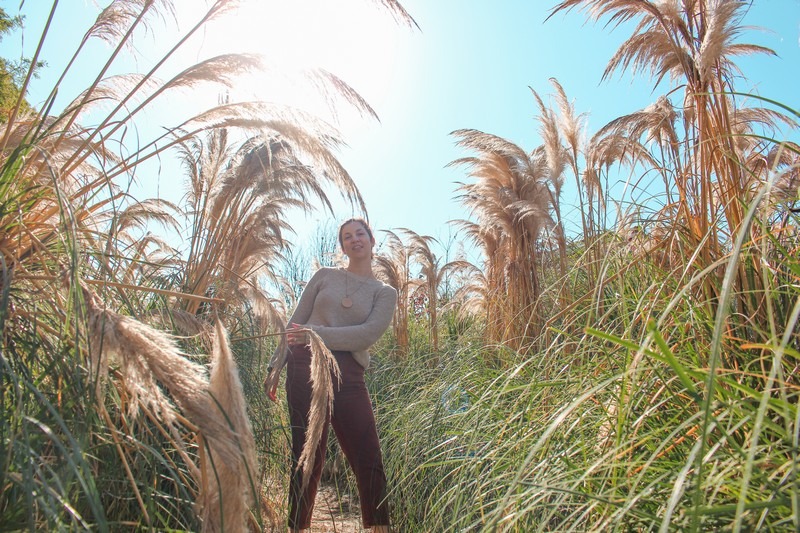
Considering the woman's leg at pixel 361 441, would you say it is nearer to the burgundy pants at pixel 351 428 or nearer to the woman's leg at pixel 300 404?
the burgundy pants at pixel 351 428

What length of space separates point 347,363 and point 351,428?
387mm

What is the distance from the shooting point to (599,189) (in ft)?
14.1

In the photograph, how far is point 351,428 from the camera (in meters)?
3.58

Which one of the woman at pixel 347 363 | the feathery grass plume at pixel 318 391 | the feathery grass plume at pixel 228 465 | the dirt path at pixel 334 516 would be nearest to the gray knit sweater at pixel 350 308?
the woman at pixel 347 363

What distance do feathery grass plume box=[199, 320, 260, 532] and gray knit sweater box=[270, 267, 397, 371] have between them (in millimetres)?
2358

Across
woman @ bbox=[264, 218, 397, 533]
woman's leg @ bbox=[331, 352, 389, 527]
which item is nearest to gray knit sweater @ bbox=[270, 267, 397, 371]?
woman @ bbox=[264, 218, 397, 533]

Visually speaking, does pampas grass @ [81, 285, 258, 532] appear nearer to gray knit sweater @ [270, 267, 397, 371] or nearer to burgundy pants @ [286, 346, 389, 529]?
burgundy pants @ [286, 346, 389, 529]

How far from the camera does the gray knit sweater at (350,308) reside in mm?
3684

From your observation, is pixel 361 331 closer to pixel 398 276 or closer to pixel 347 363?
pixel 347 363

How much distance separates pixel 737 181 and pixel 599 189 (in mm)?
1930

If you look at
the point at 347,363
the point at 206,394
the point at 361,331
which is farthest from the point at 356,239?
the point at 206,394

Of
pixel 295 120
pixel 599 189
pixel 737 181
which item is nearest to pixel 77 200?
pixel 295 120

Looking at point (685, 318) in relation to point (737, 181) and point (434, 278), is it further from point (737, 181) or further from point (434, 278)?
point (434, 278)

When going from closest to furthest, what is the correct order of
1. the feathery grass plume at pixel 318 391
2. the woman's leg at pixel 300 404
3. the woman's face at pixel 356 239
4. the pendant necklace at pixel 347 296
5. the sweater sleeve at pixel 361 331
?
the feathery grass plume at pixel 318 391 → the woman's leg at pixel 300 404 → the sweater sleeve at pixel 361 331 → the pendant necklace at pixel 347 296 → the woman's face at pixel 356 239
